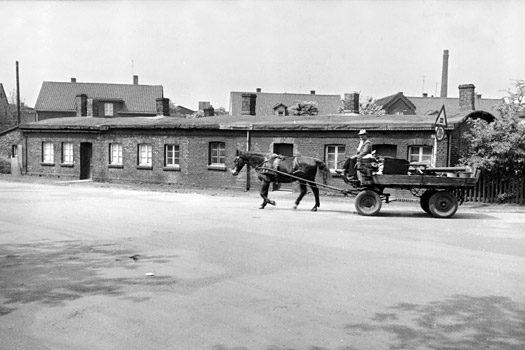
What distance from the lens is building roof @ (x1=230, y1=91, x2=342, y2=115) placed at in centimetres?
7075

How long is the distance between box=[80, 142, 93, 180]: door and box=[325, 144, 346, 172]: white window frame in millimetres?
16454

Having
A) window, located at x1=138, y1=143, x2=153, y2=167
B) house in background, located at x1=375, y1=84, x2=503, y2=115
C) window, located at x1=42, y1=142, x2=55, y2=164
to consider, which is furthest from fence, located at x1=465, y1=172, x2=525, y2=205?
house in background, located at x1=375, y1=84, x2=503, y2=115

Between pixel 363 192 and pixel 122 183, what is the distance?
717 inches

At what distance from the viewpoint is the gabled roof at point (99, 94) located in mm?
74262

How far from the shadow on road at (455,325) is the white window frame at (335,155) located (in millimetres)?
16981

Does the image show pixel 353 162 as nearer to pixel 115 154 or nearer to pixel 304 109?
pixel 115 154

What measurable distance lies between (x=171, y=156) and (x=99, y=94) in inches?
Answer: 2086

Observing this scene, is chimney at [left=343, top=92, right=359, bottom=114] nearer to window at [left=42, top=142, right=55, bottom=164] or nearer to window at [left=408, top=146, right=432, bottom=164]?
window at [left=408, top=146, right=432, bottom=164]

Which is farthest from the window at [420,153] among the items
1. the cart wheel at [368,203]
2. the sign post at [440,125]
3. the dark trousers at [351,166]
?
the cart wheel at [368,203]

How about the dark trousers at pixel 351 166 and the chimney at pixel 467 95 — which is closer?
the dark trousers at pixel 351 166

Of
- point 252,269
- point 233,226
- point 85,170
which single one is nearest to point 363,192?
point 233,226

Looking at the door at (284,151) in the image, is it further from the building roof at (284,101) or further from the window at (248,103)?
the building roof at (284,101)

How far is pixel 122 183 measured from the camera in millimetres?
30812

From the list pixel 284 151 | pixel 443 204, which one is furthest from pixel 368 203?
pixel 284 151
